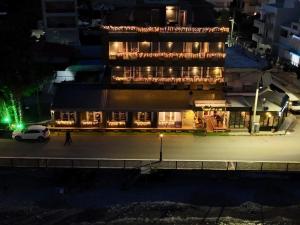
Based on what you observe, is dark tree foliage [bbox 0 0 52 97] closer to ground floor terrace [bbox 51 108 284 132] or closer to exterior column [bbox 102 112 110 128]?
ground floor terrace [bbox 51 108 284 132]

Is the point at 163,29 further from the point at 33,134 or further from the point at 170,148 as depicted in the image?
the point at 33,134

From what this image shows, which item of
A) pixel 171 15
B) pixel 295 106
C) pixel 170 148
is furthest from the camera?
pixel 295 106

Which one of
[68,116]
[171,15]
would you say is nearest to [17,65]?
[68,116]

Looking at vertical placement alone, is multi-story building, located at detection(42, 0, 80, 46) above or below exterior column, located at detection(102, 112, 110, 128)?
above

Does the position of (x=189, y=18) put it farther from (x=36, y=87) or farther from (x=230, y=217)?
(x=230, y=217)

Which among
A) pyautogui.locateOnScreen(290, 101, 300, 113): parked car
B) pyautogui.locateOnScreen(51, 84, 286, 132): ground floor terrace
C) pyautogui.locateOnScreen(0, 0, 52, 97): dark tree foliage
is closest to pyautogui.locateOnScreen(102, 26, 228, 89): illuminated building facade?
pyautogui.locateOnScreen(51, 84, 286, 132): ground floor terrace

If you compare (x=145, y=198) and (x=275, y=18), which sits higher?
(x=275, y=18)

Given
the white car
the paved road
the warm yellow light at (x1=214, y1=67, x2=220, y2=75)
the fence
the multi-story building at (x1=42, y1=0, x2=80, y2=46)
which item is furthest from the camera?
the multi-story building at (x1=42, y1=0, x2=80, y2=46)
